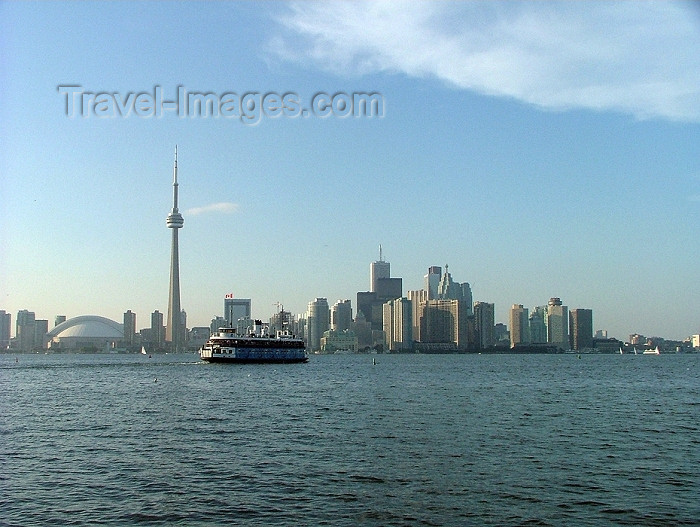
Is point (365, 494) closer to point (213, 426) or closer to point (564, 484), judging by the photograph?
point (564, 484)

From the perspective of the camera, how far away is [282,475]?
30312 millimetres

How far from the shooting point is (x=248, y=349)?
137375 mm

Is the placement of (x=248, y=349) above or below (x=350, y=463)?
above

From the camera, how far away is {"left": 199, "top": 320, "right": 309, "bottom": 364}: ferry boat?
136 meters

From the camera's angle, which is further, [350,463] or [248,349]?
[248,349]

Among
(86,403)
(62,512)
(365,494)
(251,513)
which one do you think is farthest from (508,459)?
(86,403)

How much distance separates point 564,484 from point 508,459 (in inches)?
205

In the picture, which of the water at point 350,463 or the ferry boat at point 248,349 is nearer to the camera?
the water at point 350,463

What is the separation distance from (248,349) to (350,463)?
106637mm

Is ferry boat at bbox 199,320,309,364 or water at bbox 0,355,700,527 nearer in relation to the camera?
water at bbox 0,355,700,527

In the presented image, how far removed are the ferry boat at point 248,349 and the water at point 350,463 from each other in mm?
74008

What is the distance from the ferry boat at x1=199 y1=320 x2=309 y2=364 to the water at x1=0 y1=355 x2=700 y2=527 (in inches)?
2914

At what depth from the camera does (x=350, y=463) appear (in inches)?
1292

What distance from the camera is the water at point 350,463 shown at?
24.8 m
